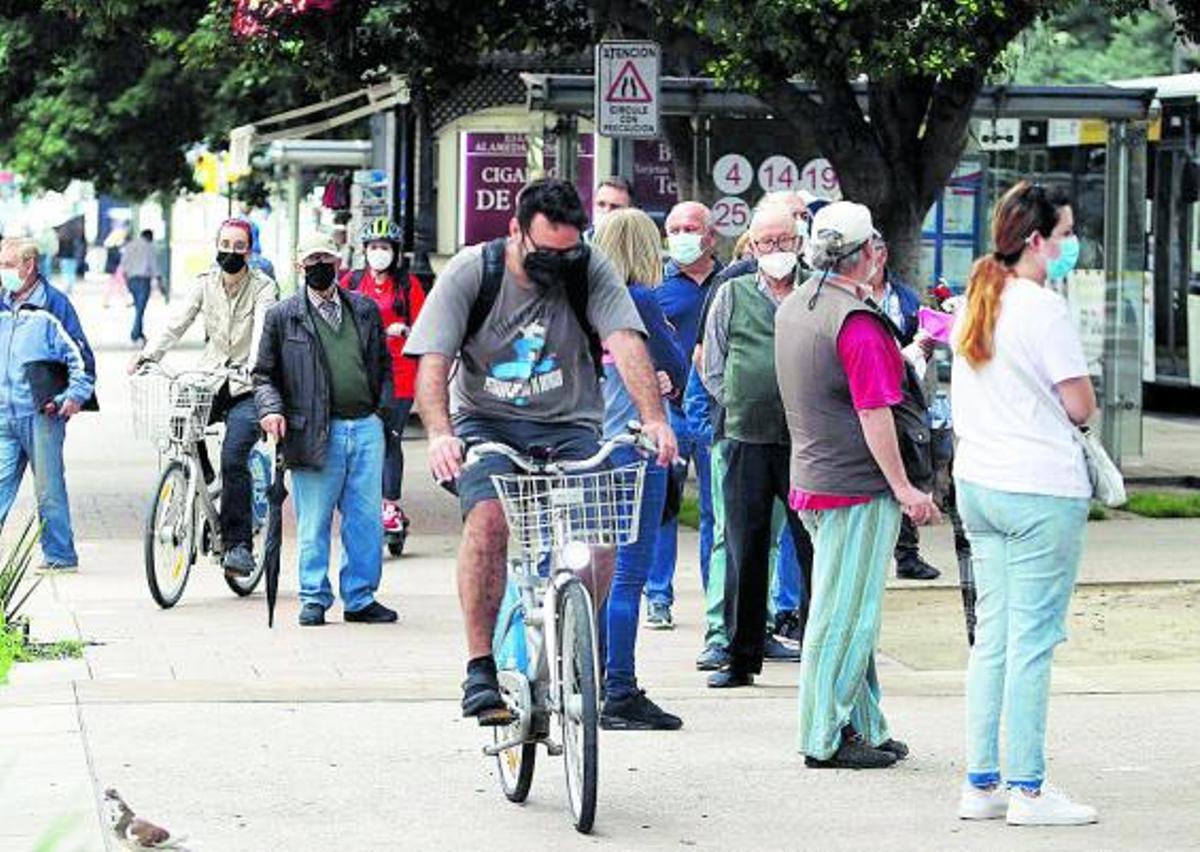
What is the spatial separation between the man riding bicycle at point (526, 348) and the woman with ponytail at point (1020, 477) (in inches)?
36.2

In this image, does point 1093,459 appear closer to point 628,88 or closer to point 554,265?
point 554,265

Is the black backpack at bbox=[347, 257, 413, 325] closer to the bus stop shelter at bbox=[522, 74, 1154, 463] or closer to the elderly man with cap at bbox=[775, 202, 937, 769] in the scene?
the bus stop shelter at bbox=[522, 74, 1154, 463]

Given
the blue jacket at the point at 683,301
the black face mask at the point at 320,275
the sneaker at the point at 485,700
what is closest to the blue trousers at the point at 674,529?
the blue jacket at the point at 683,301

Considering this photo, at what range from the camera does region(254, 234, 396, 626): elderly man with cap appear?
40.5ft

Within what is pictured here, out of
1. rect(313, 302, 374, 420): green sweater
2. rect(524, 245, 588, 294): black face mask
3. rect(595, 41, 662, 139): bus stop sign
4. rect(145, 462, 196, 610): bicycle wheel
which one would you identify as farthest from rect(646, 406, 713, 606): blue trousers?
rect(595, 41, 662, 139): bus stop sign

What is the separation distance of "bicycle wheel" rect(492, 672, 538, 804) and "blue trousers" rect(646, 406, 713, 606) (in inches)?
117

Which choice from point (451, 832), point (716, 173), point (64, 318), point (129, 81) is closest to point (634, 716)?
point (451, 832)

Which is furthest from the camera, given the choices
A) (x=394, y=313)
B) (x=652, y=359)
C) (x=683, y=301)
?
(x=394, y=313)

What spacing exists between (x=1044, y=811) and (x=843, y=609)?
3.46ft

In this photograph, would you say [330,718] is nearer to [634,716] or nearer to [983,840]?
[634,716]

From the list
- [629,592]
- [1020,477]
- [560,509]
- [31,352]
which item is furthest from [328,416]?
[1020,477]

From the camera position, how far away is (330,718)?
9562mm

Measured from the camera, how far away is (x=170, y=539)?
13.1 metres

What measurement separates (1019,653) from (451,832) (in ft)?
5.30
